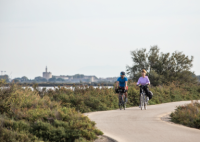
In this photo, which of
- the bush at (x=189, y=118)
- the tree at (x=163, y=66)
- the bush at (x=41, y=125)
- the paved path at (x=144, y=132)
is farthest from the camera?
the tree at (x=163, y=66)

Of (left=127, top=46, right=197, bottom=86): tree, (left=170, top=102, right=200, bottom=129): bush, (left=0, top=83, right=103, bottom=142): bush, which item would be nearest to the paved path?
(left=0, top=83, right=103, bottom=142): bush

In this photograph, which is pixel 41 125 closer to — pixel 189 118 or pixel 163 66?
pixel 189 118

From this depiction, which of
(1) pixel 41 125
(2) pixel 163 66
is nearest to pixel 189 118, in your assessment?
(1) pixel 41 125

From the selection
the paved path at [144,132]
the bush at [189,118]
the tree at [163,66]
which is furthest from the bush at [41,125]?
the tree at [163,66]

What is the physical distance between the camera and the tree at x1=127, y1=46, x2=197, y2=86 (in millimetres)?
47594

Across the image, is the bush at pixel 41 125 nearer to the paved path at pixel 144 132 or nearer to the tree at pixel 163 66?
the paved path at pixel 144 132

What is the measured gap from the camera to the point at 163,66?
48844 mm

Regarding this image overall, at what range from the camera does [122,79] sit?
17.5 meters

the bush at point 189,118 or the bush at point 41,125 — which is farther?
the bush at point 189,118

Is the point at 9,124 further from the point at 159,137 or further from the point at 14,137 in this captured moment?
the point at 159,137

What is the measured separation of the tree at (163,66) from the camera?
156 ft

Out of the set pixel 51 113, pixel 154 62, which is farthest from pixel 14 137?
pixel 154 62

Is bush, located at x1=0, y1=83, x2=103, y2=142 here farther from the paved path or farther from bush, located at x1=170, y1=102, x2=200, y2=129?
bush, located at x1=170, y1=102, x2=200, y2=129

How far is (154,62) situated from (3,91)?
132ft
